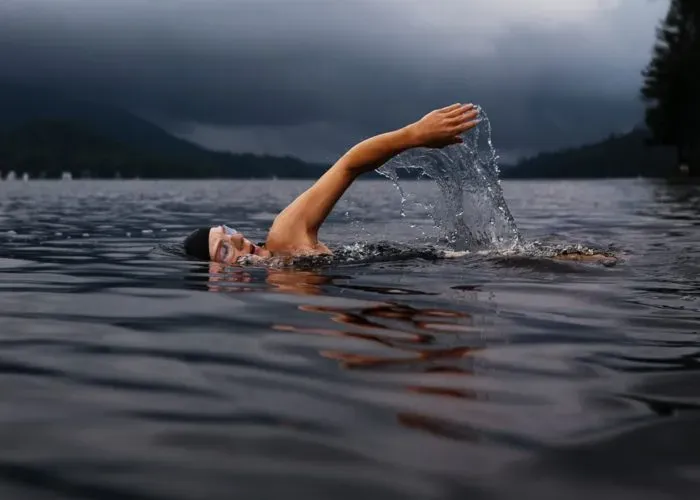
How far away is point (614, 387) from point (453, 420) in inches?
34.8

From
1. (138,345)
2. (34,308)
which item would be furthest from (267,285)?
(138,345)

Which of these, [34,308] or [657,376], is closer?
[657,376]

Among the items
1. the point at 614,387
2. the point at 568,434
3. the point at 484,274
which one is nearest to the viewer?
the point at 568,434

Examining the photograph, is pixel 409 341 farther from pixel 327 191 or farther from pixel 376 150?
pixel 327 191

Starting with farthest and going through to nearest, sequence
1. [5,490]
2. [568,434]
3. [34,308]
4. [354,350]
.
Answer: [34,308], [354,350], [568,434], [5,490]

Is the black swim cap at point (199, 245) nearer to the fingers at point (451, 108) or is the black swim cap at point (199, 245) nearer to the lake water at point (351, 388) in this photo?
the lake water at point (351, 388)

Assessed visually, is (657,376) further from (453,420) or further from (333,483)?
(333,483)

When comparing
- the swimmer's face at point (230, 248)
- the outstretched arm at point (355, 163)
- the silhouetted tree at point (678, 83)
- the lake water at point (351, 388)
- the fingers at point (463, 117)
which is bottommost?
the lake water at point (351, 388)

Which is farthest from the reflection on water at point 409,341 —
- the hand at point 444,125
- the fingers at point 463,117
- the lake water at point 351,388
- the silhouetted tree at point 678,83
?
the silhouetted tree at point 678,83

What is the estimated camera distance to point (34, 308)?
5.53m

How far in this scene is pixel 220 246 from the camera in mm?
8461

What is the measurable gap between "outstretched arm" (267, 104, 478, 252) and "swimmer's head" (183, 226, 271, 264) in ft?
0.91

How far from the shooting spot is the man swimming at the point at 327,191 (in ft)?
24.0

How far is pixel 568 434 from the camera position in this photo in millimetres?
2764
